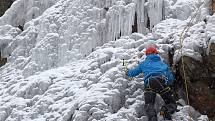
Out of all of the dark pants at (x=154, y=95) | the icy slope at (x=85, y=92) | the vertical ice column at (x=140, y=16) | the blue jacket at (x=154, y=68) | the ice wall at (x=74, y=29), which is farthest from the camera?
the ice wall at (x=74, y=29)

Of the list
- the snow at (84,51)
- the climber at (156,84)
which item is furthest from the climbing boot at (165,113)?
the snow at (84,51)

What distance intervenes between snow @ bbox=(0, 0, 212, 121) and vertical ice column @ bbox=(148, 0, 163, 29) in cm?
2

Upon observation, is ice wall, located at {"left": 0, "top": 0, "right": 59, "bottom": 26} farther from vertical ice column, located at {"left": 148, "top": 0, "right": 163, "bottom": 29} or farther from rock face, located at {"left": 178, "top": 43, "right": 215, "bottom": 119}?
rock face, located at {"left": 178, "top": 43, "right": 215, "bottom": 119}

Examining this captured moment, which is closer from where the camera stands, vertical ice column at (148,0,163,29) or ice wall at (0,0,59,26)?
vertical ice column at (148,0,163,29)

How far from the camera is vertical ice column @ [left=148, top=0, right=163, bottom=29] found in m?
11.3

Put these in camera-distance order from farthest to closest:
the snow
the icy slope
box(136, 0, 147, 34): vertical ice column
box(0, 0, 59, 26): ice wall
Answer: box(0, 0, 59, 26): ice wall < box(136, 0, 147, 34): vertical ice column < the snow < the icy slope

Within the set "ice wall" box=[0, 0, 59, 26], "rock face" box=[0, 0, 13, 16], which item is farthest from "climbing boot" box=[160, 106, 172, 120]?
"rock face" box=[0, 0, 13, 16]

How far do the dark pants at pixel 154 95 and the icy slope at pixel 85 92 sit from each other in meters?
0.30

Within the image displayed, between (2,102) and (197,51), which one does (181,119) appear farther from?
(2,102)

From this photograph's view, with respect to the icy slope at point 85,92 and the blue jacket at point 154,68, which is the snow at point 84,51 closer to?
the icy slope at point 85,92

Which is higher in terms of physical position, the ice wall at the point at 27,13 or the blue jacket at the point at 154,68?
the ice wall at the point at 27,13

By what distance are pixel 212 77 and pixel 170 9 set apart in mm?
2714

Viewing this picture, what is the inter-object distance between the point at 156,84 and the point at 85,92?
68.1 inches

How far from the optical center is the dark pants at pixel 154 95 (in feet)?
28.7
